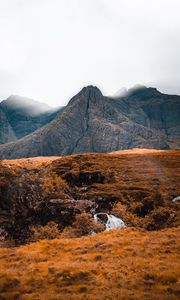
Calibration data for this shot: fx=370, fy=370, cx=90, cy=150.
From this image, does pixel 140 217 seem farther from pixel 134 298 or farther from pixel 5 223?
pixel 134 298

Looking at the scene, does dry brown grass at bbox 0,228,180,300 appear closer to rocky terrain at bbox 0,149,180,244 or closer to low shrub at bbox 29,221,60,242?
low shrub at bbox 29,221,60,242

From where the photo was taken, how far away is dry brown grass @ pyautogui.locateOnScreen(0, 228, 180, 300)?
27141 mm

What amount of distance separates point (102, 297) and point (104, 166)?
271ft

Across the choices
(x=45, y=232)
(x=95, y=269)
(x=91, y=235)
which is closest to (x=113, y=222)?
(x=45, y=232)

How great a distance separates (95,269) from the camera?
31266 millimetres

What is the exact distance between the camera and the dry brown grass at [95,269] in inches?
1069

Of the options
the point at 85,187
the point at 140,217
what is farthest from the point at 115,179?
the point at 140,217

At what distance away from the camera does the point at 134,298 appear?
25484mm

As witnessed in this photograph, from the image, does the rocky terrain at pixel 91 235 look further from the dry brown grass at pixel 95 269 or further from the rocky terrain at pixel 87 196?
the rocky terrain at pixel 87 196

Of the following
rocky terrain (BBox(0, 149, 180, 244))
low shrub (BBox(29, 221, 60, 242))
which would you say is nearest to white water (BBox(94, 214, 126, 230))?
rocky terrain (BBox(0, 149, 180, 244))

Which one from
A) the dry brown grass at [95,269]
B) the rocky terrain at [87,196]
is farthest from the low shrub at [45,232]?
the dry brown grass at [95,269]

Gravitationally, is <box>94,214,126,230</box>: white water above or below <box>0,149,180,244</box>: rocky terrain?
below

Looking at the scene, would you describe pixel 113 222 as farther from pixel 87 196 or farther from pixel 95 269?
pixel 95 269

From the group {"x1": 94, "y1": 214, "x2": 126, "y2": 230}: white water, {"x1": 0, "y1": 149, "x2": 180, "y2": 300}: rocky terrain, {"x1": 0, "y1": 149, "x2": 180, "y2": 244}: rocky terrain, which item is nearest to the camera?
{"x1": 0, "y1": 149, "x2": 180, "y2": 300}: rocky terrain
